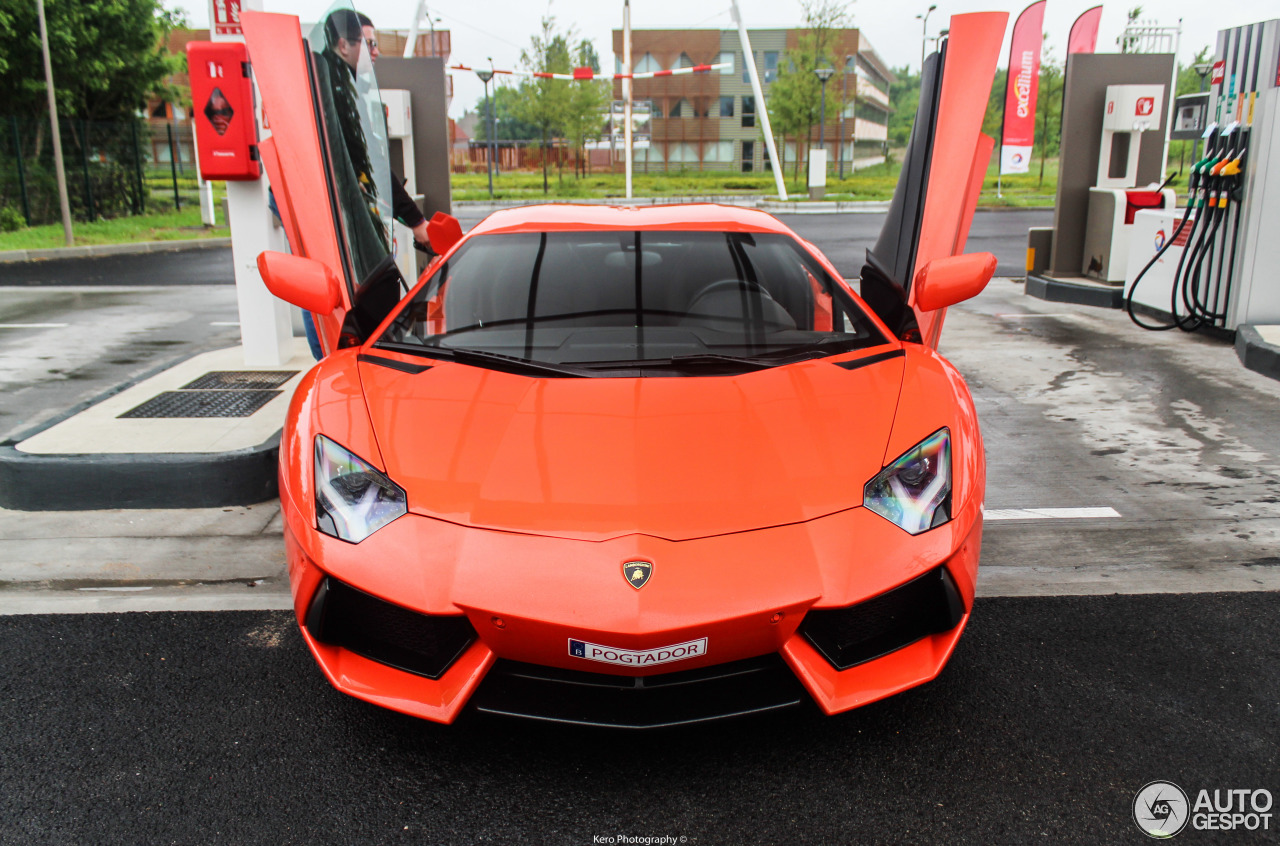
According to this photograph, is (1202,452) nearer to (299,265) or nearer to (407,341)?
(407,341)

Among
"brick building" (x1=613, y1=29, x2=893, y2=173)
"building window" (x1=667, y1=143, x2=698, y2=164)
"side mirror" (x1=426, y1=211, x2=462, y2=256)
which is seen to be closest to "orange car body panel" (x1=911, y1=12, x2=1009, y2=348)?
"side mirror" (x1=426, y1=211, x2=462, y2=256)

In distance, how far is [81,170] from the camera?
19656 millimetres

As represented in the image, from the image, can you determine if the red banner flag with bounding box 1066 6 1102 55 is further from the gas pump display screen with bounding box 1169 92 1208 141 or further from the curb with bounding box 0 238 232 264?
the curb with bounding box 0 238 232 264

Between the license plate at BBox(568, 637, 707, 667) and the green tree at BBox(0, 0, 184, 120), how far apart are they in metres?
20.4

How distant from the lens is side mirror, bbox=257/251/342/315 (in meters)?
3.15

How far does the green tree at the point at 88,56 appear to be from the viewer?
18.1 m

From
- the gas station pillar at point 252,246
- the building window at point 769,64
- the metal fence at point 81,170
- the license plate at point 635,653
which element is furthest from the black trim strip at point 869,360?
the building window at point 769,64

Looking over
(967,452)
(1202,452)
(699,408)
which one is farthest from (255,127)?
(1202,452)

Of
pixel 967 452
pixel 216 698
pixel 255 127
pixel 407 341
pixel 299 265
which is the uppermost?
pixel 255 127

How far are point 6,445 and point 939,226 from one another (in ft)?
13.6

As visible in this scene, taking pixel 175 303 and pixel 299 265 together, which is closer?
pixel 299 265

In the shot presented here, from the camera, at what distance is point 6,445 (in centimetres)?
420

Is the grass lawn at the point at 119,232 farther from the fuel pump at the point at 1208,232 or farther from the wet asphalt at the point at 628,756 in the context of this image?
the fuel pump at the point at 1208,232

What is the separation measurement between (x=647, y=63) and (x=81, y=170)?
44.4 m
